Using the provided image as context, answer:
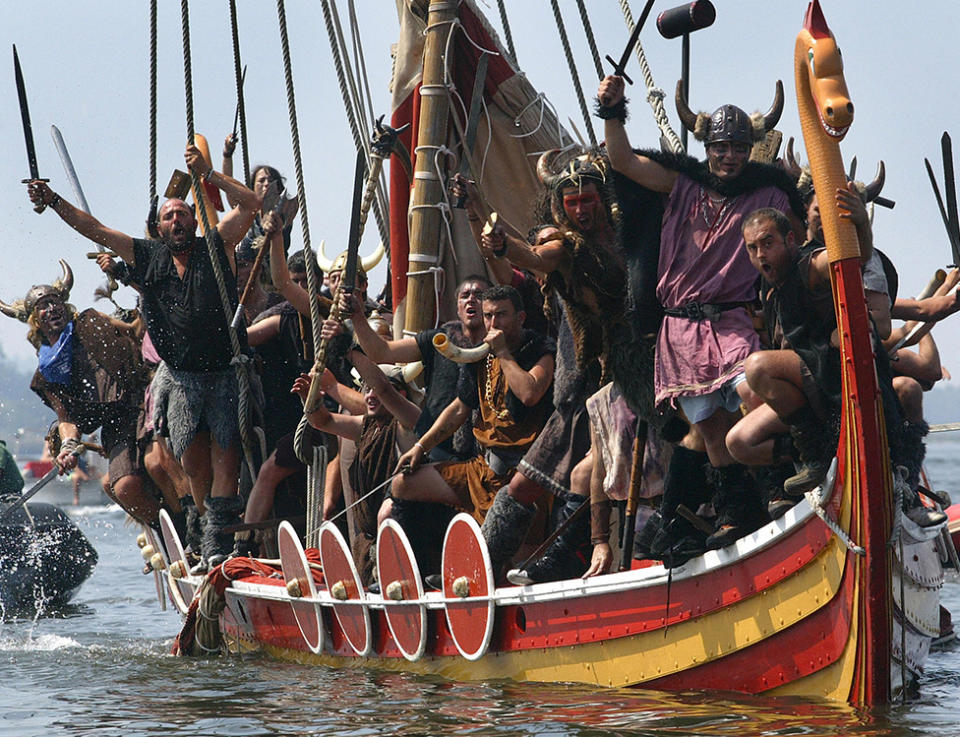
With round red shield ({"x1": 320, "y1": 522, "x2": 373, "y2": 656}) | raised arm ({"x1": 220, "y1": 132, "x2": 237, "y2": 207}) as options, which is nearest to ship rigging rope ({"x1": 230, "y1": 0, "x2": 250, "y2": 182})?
raised arm ({"x1": 220, "y1": 132, "x2": 237, "y2": 207})

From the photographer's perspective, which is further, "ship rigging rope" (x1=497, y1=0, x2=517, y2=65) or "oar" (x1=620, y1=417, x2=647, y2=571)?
"ship rigging rope" (x1=497, y1=0, x2=517, y2=65)

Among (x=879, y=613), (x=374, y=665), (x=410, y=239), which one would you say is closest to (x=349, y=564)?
(x=374, y=665)

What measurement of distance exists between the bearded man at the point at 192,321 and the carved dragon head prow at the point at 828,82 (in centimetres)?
405

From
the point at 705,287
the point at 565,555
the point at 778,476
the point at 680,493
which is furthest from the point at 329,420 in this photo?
the point at 778,476

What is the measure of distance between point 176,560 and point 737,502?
194 inches

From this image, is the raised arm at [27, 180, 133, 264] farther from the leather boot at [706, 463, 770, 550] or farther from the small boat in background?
the small boat in background

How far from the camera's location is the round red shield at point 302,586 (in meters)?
7.73

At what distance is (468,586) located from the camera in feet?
21.5

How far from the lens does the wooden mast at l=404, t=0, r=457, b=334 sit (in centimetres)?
→ 815

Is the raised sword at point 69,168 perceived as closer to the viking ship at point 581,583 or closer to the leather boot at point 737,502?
the viking ship at point 581,583

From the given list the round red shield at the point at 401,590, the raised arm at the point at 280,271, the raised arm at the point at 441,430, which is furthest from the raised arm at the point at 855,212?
the raised arm at the point at 280,271

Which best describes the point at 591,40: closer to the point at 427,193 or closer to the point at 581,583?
the point at 427,193

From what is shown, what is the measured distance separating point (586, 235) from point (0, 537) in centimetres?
865

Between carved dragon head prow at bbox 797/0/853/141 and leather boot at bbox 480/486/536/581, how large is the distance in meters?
2.22
